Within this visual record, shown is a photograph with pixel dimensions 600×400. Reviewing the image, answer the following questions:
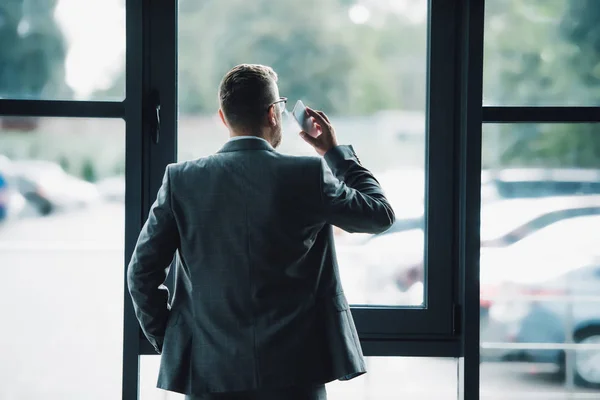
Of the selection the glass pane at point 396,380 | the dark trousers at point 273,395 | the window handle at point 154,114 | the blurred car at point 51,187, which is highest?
the window handle at point 154,114

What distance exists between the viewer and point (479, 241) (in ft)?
6.18

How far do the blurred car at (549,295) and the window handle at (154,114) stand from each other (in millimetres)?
1057

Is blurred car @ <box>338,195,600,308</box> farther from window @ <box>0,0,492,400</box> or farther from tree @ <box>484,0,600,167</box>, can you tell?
tree @ <box>484,0,600,167</box>

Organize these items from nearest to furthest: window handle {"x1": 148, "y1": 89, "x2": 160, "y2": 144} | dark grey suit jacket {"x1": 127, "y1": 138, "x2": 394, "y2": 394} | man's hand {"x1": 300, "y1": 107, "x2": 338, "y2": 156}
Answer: dark grey suit jacket {"x1": 127, "y1": 138, "x2": 394, "y2": 394}
man's hand {"x1": 300, "y1": 107, "x2": 338, "y2": 156}
window handle {"x1": 148, "y1": 89, "x2": 160, "y2": 144}

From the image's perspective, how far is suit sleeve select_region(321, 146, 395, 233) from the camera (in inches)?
53.5

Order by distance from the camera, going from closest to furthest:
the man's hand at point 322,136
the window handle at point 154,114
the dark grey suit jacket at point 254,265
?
the dark grey suit jacket at point 254,265, the man's hand at point 322,136, the window handle at point 154,114

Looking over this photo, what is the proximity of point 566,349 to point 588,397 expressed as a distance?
6.4 inches

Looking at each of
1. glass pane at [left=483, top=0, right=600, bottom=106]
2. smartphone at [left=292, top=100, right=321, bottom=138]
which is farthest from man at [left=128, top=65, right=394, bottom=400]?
glass pane at [left=483, top=0, right=600, bottom=106]

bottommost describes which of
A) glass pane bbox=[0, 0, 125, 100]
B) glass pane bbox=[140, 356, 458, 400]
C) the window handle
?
glass pane bbox=[140, 356, 458, 400]

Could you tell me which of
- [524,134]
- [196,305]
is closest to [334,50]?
[524,134]

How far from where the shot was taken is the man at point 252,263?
1.35 m

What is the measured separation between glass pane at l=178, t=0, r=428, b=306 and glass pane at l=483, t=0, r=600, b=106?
22 cm

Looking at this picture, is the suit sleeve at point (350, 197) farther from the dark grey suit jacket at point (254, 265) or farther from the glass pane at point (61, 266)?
the glass pane at point (61, 266)

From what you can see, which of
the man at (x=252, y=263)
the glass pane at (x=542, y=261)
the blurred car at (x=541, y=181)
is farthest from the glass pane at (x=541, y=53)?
the man at (x=252, y=263)
